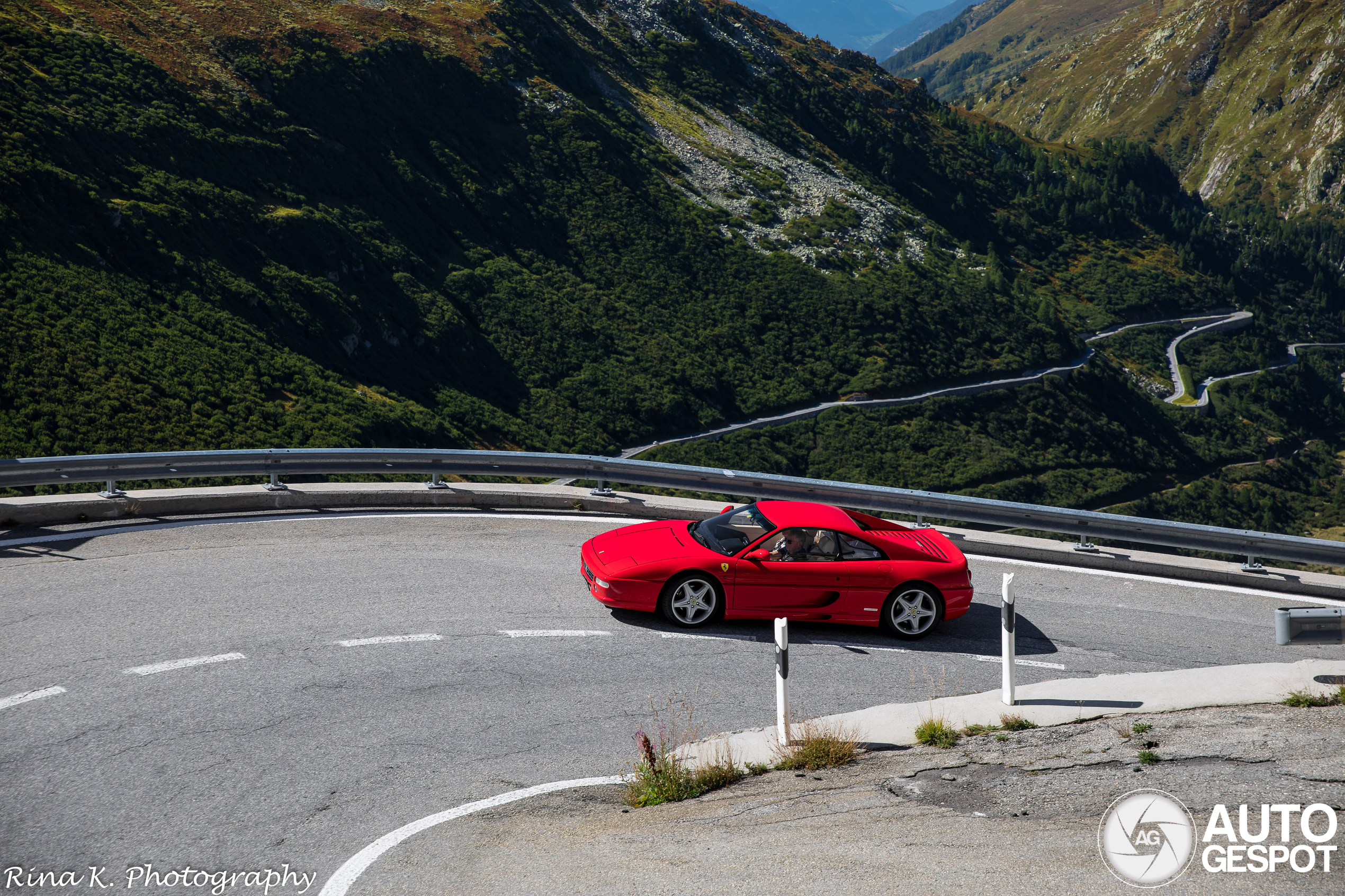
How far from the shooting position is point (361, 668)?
7.33m

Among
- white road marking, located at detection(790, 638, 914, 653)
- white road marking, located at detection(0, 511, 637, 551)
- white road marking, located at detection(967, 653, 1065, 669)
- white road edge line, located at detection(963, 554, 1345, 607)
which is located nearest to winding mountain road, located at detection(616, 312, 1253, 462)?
white road marking, located at detection(0, 511, 637, 551)

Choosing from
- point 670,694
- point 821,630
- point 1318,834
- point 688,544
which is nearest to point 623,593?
point 688,544

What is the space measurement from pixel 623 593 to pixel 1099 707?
4070mm

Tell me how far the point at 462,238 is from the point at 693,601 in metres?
61.2

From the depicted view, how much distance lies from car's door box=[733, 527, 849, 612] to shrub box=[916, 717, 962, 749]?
239cm

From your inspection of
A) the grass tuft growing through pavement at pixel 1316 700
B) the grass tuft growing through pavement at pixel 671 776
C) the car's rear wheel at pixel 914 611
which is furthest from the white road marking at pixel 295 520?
the grass tuft growing through pavement at pixel 1316 700

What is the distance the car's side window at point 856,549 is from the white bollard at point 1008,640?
84.2 inches

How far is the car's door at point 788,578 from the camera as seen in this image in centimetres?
851

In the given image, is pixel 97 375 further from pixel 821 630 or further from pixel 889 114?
pixel 889 114

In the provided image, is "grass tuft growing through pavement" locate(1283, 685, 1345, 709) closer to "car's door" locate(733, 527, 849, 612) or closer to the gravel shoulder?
the gravel shoulder

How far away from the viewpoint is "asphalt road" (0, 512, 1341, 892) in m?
5.29

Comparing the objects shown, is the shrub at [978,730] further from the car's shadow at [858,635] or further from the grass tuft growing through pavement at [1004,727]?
the car's shadow at [858,635]

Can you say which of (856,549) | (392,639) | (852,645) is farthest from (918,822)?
(392,639)

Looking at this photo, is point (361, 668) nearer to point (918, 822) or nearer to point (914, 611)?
point (918, 822)
